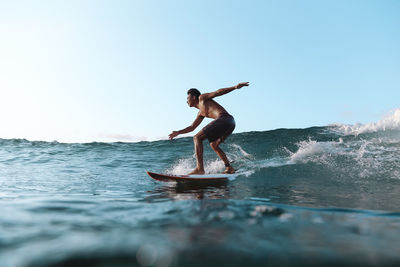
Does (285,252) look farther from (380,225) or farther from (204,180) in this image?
(204,180)

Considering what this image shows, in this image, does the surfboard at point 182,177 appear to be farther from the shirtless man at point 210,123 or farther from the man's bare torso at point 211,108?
the man's bare torso at point 211,108

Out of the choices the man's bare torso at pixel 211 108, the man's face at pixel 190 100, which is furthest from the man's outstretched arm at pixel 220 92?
the man's face at pixel 190 100

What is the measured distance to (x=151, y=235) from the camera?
1846mm

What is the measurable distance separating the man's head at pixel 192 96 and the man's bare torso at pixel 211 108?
0.18 metres

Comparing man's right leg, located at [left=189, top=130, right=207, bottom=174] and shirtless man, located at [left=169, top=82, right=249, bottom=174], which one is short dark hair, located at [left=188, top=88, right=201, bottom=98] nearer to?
shirtless man, located at [left=169, top=82, right=249, bottom=174]

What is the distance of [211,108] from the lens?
268 inches

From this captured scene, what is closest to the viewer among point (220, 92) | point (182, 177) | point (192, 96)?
point (182, 177)

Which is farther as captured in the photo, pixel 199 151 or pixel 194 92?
pixel 194 92

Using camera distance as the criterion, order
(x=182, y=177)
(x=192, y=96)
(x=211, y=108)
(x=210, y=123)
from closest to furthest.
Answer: (x=182, y=177), (x=210, y=123), (x=211, y=108), (x=192, y=96)

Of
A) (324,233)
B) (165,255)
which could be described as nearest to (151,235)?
(165,255)

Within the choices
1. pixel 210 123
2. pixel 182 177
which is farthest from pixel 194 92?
pixel 182 177

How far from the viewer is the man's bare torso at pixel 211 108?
6.77 metres

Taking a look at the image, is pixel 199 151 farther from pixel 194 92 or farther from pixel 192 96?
pixel 194 92

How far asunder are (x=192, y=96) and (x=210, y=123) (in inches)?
34.3
